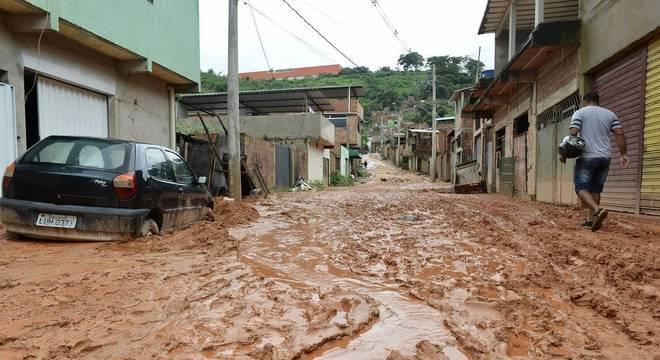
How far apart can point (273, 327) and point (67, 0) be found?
6839mm

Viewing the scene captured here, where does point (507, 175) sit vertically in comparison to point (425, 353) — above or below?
above

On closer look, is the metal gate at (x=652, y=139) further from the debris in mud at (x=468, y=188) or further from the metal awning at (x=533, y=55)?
the debris in mud at (x=468, y=188)

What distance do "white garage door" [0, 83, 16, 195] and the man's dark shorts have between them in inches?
311

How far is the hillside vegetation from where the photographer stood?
194 ft

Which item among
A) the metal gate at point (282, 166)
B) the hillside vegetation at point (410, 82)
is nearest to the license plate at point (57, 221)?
the metal gate at point (282, 166)

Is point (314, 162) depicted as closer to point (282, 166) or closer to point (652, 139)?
point (282, 166)

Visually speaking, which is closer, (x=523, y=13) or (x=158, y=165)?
(x=158, y=165)

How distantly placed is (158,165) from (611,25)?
7482 millimetres

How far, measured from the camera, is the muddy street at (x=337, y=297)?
79.8 inches

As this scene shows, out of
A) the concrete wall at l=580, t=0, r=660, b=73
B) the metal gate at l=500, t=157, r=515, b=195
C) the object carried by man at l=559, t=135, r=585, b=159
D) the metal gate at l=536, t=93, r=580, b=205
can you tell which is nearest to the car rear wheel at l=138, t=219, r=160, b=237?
the object carried by man at l=559, t=135, r=585, b=159

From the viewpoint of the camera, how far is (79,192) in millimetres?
4301


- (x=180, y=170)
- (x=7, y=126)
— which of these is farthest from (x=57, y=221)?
(x=7, y=126)

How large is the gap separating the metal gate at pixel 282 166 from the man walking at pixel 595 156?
43.3 ft

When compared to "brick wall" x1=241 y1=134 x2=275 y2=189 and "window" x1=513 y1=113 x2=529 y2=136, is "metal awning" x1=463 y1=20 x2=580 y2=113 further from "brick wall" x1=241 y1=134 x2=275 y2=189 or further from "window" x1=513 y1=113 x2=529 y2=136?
"brick wall" x1=241 y1=134 x2=275 y2=189
